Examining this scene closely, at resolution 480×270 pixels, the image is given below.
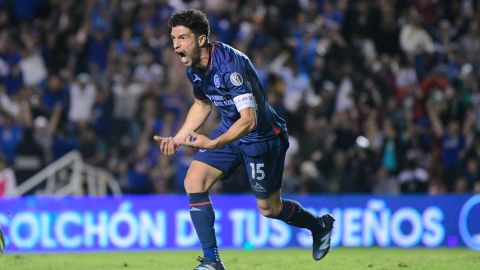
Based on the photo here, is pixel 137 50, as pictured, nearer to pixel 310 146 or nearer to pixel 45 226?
pixel 310 146

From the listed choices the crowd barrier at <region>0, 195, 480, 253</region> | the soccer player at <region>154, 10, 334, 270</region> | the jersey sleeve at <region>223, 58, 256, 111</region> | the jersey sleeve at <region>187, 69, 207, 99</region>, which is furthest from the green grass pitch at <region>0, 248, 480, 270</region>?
the jersey sleeve at <region>223, 58, 256, 111</region>

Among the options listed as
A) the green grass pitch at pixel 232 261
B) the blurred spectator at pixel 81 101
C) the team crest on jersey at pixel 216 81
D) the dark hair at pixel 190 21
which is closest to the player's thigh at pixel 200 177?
the team crest on jersey at pixel 216 81

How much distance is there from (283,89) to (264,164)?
27.7 ft

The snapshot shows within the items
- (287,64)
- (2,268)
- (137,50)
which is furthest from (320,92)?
(2,268)

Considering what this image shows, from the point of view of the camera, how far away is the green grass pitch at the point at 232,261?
1051 cm

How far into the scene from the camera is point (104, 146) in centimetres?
1691

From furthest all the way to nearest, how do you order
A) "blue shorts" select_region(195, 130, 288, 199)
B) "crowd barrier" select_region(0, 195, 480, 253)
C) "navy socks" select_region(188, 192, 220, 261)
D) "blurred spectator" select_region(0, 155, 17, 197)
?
"blurred spectator" select_region(0, 155, 17, 197), "crowd barrier" select_region(0, 195, 480, 253), "blue shorts" select_region(195, 130, 288, 199), "navy socks" select_region(188, 192, 220, 261)

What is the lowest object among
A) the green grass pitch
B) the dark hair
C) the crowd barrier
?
the green grass pitch

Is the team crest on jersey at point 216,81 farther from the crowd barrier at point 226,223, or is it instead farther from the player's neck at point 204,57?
the crowd barrier at point 226,223

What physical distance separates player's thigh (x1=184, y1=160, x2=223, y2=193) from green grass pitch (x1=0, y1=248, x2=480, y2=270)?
149 cm

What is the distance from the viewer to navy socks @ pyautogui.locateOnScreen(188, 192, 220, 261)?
9.07 meters

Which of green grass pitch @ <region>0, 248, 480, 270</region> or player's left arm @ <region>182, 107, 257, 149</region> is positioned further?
green grass pitch @ <region>0, 248, 480, 270</region>

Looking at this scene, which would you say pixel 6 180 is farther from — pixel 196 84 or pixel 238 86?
pixel 238 86

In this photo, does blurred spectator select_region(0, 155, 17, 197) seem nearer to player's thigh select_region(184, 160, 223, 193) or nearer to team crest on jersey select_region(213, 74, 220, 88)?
player's thigh select_region(184, 160, 223, 193)
